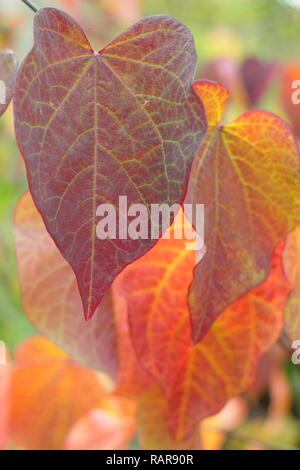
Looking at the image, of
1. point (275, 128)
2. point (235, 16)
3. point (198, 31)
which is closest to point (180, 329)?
point (275, 128)

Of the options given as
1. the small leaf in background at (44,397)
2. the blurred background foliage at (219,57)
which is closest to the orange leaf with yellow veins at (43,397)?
the small leaf in background at (44,397)

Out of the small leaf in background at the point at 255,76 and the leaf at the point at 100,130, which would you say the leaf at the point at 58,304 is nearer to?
the leaf at the point at 100,130

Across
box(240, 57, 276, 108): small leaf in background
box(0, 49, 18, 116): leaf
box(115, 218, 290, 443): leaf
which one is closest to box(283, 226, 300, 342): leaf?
box(115, 218, 290, 443): leaf

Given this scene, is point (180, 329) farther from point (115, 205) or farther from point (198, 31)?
point (198, 31)

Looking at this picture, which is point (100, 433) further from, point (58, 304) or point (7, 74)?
point (7, 74)

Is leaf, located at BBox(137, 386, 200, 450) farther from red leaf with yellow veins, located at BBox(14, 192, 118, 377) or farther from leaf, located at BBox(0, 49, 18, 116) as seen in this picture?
leaf, located at BBox(0, 49, 18, 116)

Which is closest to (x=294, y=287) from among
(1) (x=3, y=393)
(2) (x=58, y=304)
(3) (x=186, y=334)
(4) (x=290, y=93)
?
(3) (x=186, y=334)
